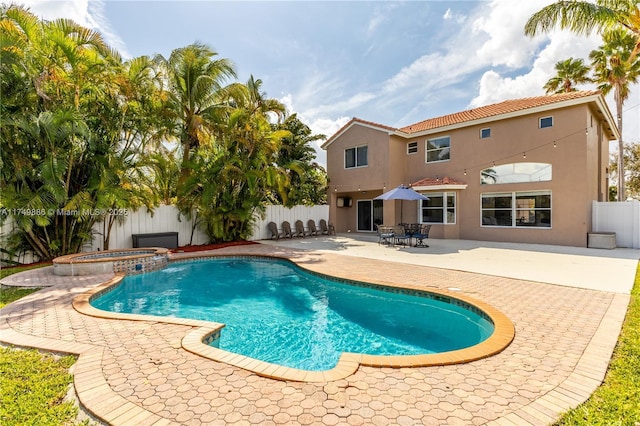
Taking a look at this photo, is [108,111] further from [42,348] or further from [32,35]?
[42,348]

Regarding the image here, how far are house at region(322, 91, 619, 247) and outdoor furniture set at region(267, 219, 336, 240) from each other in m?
1.32

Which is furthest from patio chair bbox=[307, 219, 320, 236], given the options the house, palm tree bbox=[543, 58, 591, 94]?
palm tree bbox=[543, 58, 591, 94]

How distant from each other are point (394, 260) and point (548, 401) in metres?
8.12

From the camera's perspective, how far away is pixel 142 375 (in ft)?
11.5

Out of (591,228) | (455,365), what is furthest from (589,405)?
(591,228)

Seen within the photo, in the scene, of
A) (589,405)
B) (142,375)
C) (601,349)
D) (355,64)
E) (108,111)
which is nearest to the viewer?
(589,405)

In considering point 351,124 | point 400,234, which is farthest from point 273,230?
point 351,124

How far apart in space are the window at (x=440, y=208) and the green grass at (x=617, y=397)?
535 inches

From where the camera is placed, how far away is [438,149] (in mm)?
18438

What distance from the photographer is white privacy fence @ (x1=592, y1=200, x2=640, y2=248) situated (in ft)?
44.5

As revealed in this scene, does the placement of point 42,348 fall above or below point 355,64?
below

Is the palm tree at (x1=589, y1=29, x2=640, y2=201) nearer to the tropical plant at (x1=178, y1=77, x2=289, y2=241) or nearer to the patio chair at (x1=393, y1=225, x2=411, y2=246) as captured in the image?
the patio chair at (x1=393, y1=225, x2=411, y2=246)

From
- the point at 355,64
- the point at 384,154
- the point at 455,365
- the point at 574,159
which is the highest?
the point at 355,64

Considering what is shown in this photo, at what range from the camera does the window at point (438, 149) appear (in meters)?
18.1
